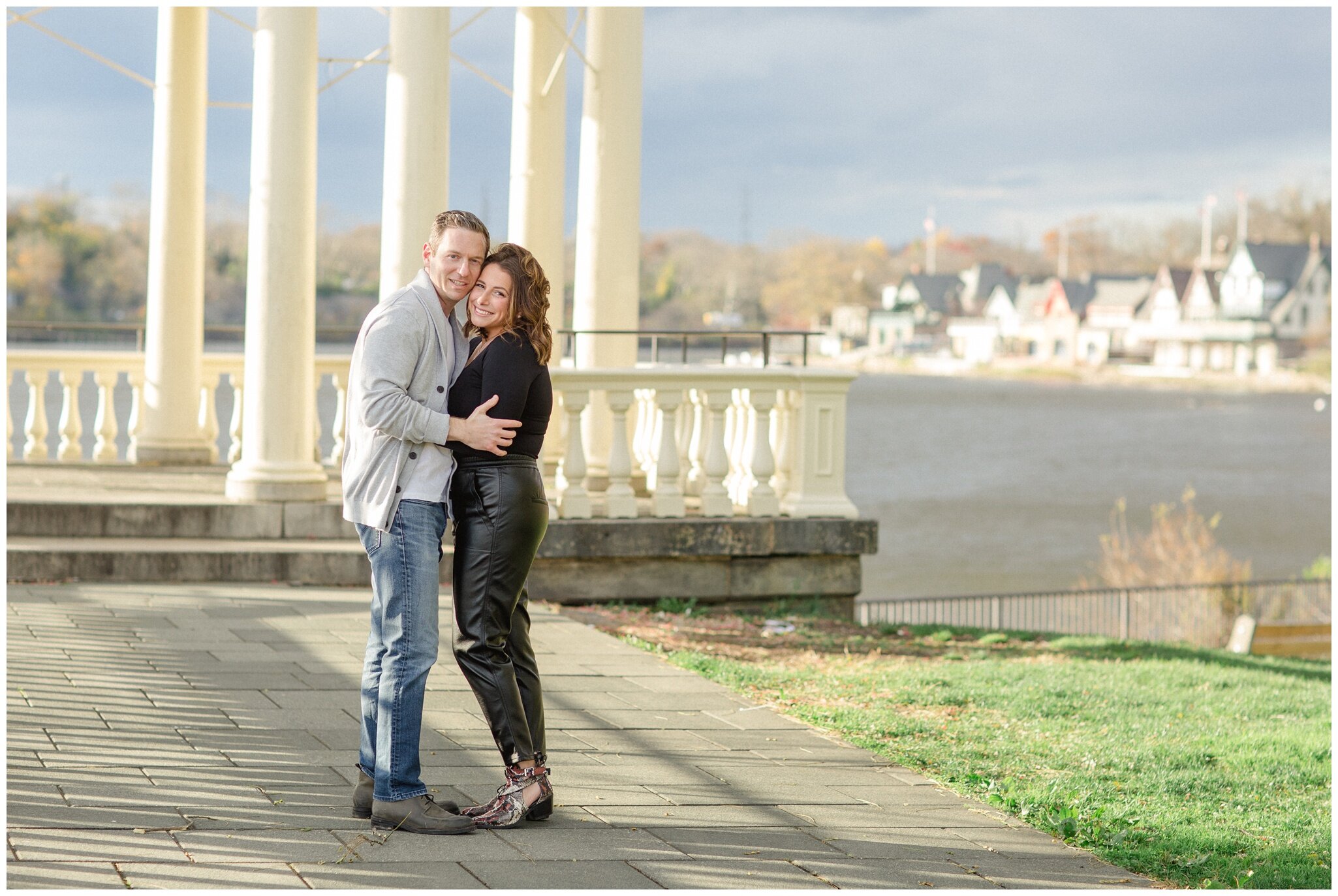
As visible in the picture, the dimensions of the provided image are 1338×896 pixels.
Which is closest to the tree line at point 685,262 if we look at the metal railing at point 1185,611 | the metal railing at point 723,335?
the metal railing at point 723,335

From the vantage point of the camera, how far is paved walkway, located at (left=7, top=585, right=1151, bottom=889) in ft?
12.8

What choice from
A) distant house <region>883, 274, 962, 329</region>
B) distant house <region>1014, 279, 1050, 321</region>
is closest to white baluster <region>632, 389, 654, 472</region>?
distant house <region>1014, 279, 1050, 321</region>

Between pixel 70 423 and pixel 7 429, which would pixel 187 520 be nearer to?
pixel 7 429

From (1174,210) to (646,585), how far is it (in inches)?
4767

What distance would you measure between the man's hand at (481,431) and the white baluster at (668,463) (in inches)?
197

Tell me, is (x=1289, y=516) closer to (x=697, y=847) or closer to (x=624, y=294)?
(x=624, y=294)

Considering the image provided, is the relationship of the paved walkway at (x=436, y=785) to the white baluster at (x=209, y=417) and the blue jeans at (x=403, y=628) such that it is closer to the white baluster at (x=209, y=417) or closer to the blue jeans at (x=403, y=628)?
the blue jeans at (x=403, y=628)

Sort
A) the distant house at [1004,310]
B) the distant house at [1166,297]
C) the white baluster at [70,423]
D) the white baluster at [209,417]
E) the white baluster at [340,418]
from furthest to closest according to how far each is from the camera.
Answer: the distant house at [1004,310] → the distant house at [1166,297] → the white baluster at [70,423] → the white baluster at [209,417] → the white baluster at [340,418]

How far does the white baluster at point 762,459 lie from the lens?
9.25 meters

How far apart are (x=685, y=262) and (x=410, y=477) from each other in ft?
250

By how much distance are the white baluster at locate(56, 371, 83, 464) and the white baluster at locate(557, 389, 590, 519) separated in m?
5.31

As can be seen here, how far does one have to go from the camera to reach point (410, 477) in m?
4.23

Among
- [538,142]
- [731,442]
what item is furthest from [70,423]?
[731,442]

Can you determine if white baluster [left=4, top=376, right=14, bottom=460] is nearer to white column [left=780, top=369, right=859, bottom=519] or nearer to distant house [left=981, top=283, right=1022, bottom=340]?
white column [left=780, top=369, right=859, bottom=519]
